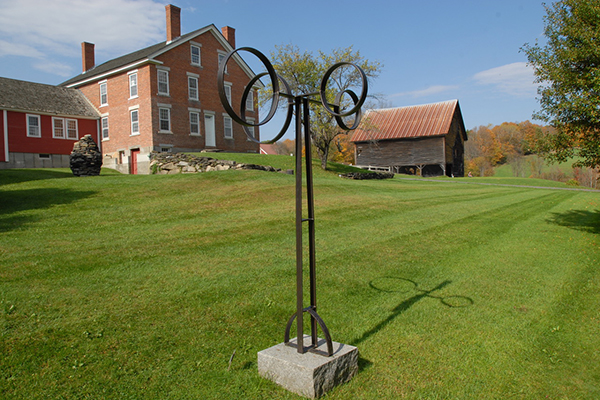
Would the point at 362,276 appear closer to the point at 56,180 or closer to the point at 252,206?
the point at 252,206

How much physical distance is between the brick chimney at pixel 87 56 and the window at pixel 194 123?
538 inches

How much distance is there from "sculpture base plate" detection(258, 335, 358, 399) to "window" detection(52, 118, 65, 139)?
32.3m

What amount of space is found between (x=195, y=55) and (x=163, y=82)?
385 centimetres

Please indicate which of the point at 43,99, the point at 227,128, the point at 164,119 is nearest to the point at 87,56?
the point at 43,99

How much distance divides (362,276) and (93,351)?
372cm

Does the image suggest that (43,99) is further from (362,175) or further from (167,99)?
(362,175)

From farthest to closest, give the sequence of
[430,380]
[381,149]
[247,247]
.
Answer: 1. [381,149]
2. [247,247]
3. [430,380]

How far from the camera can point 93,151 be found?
1919 cm

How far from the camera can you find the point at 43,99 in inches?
1208

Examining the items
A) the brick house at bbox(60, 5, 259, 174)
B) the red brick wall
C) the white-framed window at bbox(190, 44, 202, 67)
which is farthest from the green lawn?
the white-framed window at bbox(190, 44, 202, 67)

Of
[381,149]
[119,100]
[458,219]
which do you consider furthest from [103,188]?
[381,149]

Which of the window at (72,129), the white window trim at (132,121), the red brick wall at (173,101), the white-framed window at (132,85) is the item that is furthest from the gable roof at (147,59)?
the window at (72,129)

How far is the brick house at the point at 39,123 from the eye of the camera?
27.8m

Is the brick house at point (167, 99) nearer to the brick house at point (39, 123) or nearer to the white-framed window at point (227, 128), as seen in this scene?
the white-framed window at point (227, 128)
